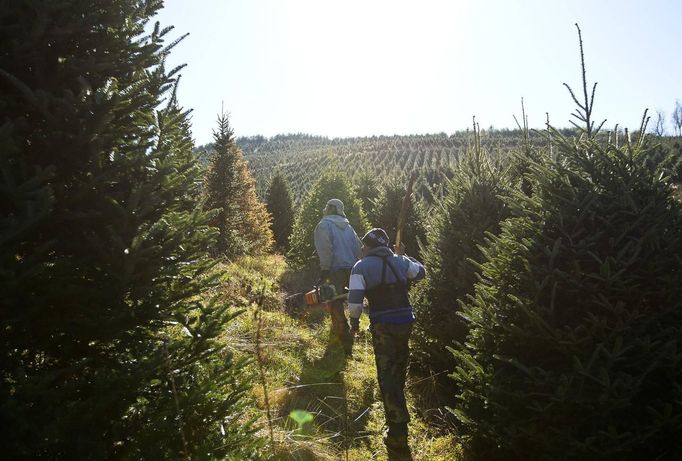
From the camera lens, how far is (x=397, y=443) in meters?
4.79

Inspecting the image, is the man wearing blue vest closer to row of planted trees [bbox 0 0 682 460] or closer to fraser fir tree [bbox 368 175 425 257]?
row of planted trees [bbox 0 0 682 460]

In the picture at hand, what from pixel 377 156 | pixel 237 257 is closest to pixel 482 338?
pixel 237 257

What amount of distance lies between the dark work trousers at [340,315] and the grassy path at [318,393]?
219 mm

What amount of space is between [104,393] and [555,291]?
3.42m

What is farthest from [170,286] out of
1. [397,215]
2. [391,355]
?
[397,215]

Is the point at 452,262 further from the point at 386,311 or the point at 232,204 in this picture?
the point at 232,204

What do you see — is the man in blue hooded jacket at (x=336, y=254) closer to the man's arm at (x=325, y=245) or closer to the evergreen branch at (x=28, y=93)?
the man's arm at (x=325, y=245)

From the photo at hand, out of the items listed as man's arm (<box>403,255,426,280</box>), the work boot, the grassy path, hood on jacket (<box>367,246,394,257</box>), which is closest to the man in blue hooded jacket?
the grassy path

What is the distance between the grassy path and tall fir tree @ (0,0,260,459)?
0.57 m

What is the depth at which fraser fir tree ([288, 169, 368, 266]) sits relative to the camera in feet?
44.5

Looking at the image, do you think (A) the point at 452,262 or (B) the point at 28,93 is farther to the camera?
(A) the point at 452,262

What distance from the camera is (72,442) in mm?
2555

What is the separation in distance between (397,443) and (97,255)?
346cm

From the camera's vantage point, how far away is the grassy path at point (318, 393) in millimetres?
4602
